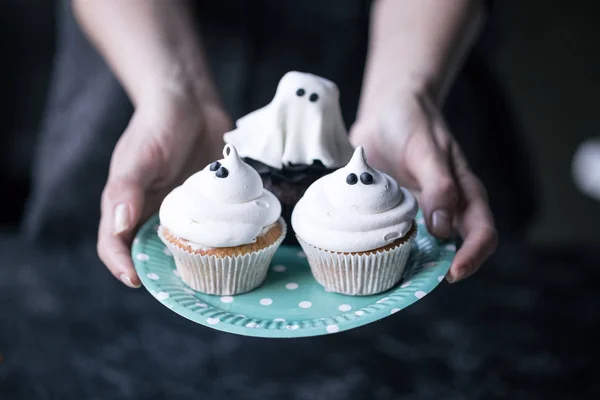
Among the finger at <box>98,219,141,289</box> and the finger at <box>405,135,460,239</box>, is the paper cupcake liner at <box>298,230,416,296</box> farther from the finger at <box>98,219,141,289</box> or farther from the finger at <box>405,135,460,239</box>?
the finger at <box>98,219,141,289</box>

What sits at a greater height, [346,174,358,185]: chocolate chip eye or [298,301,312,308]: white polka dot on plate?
[346,174,358,185]: chocolate chip eye

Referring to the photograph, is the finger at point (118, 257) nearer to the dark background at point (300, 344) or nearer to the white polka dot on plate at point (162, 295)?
the white polka dot on plate at point (162, 295)

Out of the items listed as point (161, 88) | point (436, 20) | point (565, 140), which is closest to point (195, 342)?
point (161, 88)

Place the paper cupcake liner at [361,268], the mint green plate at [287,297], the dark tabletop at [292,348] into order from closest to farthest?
the mint green plate at [287,297] → the paper cupcake liner at [361,268] → the dark tabletop at [292,348]

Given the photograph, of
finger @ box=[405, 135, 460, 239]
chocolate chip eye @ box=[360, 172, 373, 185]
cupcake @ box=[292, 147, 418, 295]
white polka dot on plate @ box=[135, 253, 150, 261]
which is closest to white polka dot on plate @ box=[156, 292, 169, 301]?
white polka dot on plate @ box=[135, 253, 150, 261]

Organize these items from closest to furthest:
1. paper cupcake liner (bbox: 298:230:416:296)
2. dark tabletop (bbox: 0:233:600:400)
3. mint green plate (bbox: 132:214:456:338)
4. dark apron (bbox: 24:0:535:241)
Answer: mint green plate (bbox: 132:214:456:338)
paper cupcake liner (bbox: 298:230:416:296)
dark tabletop (bbox: 0:233:600:400)
dark apron (bbox: 24:0:535:241)

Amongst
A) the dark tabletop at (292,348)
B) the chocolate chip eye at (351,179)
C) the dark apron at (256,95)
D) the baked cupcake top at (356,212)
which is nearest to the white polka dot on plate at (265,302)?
the baked cupcake top at (356,212)
